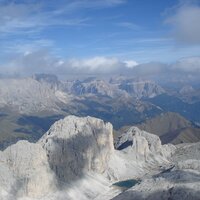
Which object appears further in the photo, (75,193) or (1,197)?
(75,193)

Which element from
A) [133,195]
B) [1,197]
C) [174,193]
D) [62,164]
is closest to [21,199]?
[1,197]

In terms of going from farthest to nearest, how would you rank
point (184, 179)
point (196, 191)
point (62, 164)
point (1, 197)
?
point (62, 164)
point (1, 197)
point (184, 179)
point (196, 191)

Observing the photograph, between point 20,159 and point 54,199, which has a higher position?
point 20,159

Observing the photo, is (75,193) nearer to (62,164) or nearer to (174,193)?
(62,164)

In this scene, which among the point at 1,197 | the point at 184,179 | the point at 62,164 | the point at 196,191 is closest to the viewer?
the point at 196,191

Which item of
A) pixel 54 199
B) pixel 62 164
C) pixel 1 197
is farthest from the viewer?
pixel 62 164

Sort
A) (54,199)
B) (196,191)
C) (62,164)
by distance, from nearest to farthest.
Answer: (196,191), (54,199), (62,164)

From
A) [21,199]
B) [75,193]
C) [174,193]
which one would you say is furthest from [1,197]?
[174,193]

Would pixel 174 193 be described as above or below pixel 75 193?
above

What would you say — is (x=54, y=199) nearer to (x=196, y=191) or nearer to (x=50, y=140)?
(x=50, y=140)
